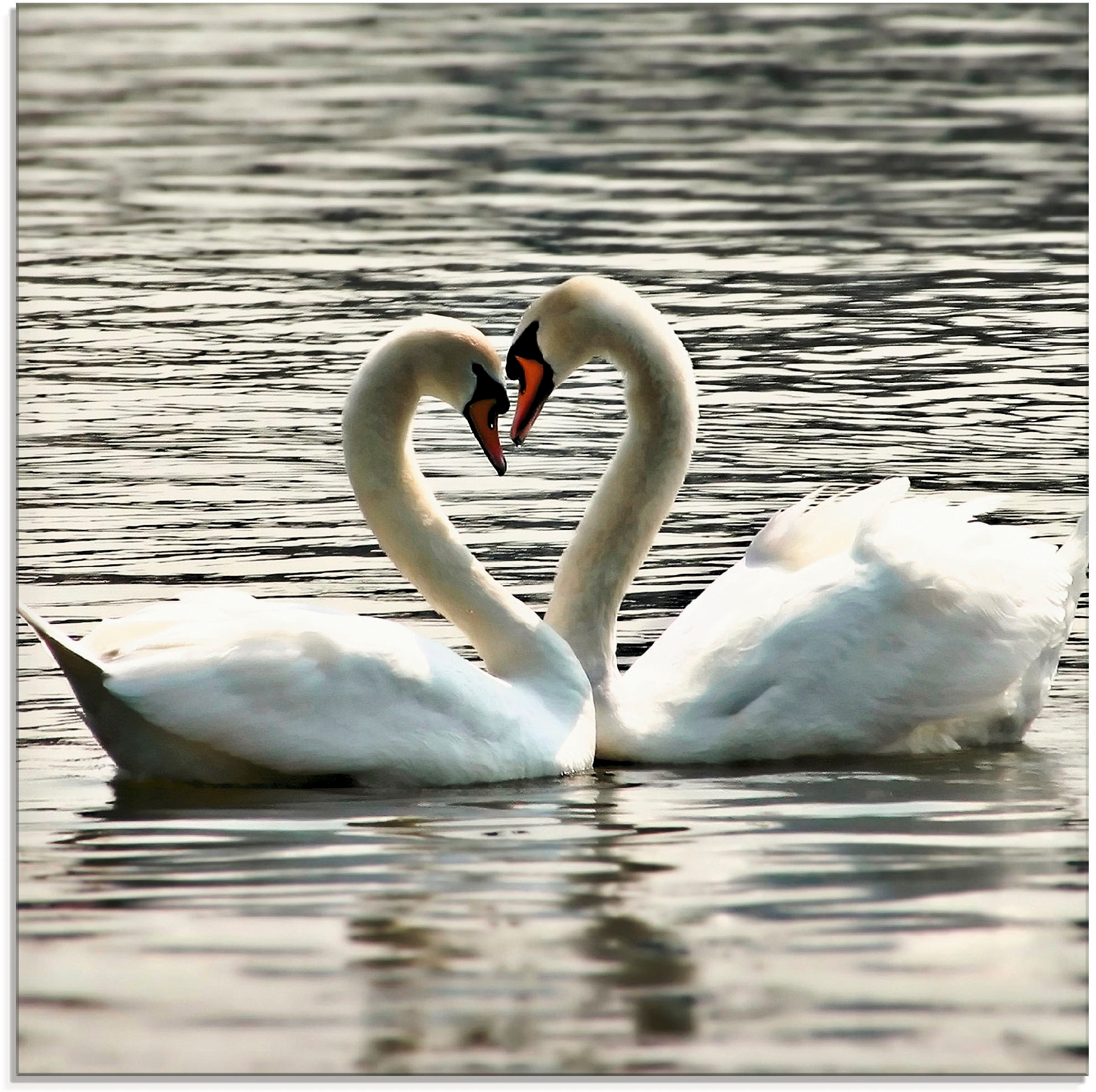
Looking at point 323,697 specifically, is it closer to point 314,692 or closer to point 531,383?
point 314,692

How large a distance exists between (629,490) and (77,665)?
246 cm

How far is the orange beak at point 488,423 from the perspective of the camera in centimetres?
862

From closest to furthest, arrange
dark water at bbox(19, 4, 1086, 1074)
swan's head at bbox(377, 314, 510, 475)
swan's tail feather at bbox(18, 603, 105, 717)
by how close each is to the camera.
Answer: dark water at bbox(19, 4, 1086, 1074) < swan's tail feather at bbox(18, 603, 105, 717) < swan's head at bbox(377, 314, 510, 475)

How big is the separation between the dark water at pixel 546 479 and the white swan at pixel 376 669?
0.55 ft

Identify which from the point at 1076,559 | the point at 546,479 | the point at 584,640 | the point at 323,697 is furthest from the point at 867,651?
the point at 546,479

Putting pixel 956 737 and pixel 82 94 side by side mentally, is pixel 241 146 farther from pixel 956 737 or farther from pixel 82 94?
pixel 956 737

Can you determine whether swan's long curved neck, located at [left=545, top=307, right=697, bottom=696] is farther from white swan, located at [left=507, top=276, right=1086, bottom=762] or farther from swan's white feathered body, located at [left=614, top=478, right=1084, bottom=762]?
swan's white feathered body, located at [left=614, top=478, right=1084, bottom=762]

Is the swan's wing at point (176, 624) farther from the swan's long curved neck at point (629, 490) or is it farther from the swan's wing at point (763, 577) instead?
the swan's wing at point (763, 577)

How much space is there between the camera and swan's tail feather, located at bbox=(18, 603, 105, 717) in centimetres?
766

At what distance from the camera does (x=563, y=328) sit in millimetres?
9055

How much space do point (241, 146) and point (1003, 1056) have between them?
20497 mm

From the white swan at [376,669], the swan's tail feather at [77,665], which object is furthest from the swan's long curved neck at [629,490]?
the swan's tail feather at [77,665]

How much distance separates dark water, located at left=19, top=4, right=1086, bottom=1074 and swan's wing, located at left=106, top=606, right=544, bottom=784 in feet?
0.54

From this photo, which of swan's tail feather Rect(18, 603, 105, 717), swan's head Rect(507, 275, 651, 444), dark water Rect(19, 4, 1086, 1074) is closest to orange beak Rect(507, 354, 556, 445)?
swan's head Rect(507, 275, 651, 444)
